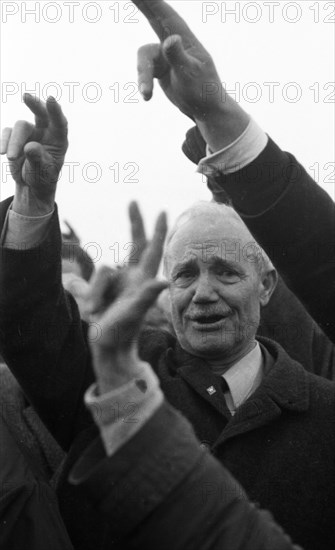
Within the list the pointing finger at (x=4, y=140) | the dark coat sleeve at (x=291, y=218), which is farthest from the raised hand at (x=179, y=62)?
the pointing finger at (x=4, y=140)

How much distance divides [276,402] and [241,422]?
10 cm

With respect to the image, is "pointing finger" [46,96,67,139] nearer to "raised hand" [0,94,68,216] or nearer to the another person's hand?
"raised hand" [0,94,68,216]

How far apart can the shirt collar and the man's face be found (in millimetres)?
31

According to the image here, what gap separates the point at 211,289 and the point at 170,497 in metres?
1.14

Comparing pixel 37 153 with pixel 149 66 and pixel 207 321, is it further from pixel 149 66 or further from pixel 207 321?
pixel 207 321

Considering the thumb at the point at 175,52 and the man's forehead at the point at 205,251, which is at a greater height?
the thumb at the point at 175,52

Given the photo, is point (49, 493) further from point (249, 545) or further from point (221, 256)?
point (221, 256)

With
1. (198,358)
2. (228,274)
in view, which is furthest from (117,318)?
(228,274)

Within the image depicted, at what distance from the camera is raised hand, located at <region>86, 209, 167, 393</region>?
3.26 ft

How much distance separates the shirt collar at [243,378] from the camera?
6.14 ft

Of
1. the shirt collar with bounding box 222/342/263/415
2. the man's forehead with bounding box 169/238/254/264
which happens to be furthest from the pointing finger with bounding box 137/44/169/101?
the shirt collar with bounding box 222/342/263/415

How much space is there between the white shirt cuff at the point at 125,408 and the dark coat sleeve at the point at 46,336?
65cm

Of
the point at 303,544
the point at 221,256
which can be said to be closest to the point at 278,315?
the point at 221,256

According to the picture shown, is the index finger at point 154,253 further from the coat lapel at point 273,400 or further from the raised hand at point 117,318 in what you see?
the coat lapel at point 273,400
